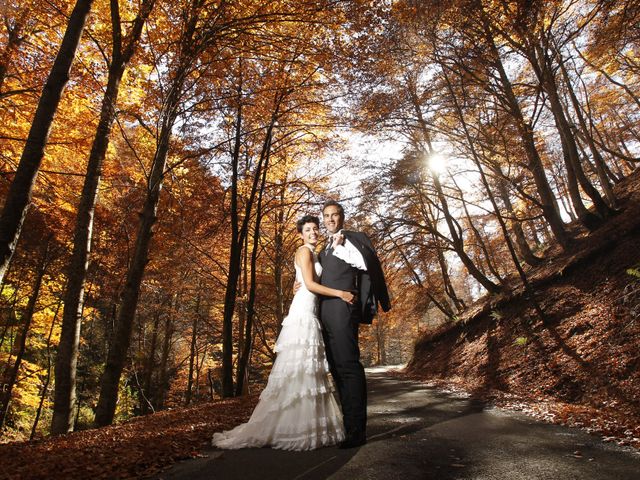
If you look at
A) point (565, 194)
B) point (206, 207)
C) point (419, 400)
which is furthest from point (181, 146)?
point (565, 194)

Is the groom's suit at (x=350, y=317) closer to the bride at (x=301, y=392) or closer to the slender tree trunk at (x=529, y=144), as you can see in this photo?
the bride at (x=301, y=392)

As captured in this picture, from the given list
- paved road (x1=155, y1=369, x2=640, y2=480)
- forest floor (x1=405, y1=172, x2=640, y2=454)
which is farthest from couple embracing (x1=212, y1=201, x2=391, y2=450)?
forest floor (x1=405, y1=172, x2=640, y2=454)

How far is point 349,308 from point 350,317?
9 cm

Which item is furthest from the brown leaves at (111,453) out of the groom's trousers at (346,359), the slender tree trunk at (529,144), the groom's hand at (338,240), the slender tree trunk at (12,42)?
the slender tree trunk at (12,42)

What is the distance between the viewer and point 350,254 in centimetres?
365

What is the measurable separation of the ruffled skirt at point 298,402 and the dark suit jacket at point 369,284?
54cm

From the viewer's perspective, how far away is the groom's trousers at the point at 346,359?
11.2ft

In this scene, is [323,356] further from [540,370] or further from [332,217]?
[540,370]

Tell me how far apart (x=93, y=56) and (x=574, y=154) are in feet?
49.1

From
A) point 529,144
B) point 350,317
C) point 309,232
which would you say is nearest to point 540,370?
point 350,317

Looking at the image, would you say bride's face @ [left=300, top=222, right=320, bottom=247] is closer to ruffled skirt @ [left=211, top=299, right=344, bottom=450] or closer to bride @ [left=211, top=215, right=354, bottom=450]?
bride @ [left=211, top=215, right=354, bottom=450]

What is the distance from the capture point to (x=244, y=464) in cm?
301

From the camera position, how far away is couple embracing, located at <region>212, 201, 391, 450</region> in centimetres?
344

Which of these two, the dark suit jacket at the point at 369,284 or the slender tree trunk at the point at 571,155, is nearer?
the dark suit jacket at the point at 369,284
